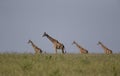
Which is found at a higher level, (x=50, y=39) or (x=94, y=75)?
(x=50, y=39)

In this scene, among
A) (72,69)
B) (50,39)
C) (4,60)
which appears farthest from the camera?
(50,39)

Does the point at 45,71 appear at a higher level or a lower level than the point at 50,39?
lower

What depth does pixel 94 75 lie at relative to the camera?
41.7ft

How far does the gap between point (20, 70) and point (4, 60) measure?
291 centimetres

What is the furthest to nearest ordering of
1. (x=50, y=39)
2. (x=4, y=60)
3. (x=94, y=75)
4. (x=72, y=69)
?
(x=50, y=39) < (x=4, y=60) < (x=72, y=69) < (x=94, y=75)

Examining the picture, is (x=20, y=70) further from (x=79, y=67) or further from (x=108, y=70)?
(x=108, y=70)

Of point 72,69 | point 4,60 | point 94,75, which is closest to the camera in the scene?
point 94,75

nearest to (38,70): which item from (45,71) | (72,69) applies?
(45,71)

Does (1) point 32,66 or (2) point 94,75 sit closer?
(2) point 94,75

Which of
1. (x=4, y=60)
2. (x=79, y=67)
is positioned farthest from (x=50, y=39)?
(x=79, y=67)

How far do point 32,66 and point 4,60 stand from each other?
98.0 inches

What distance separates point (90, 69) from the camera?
1402 cm

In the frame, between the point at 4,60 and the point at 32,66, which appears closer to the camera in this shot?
the point at 32,66

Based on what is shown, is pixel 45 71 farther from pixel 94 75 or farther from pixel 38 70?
pixel 94 75
